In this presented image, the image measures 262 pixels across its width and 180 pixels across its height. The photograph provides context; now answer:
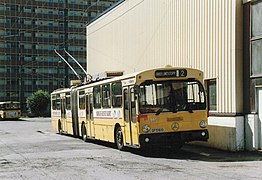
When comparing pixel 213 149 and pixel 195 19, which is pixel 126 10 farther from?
pixel 213 149

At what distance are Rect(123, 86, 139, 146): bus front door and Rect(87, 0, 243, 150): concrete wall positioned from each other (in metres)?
3.24

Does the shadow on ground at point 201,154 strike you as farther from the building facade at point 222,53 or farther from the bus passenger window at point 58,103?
the bus passenger window at point 58,103

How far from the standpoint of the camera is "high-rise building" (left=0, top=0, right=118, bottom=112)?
86.8 m

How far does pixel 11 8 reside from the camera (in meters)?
87.7

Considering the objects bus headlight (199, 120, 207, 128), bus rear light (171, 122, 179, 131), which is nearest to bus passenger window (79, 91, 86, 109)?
bus rear light (171, 122, 179, 131)

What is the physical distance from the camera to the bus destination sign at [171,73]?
15.4 m

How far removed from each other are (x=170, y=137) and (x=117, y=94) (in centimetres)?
322

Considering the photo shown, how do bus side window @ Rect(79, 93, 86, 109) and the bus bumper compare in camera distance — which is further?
bus side window @ Rect(79, 93, 86, 109)

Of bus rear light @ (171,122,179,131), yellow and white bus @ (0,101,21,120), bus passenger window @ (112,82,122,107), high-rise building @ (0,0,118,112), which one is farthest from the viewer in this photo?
high-rise building @ (0,0,118,112)

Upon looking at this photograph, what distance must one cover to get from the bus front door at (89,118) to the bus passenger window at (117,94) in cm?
364

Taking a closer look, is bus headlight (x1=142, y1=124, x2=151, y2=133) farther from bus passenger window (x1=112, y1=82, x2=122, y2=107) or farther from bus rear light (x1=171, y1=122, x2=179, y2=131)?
bus passenger window (x1=112, y1=82, x2=122, y2=107)

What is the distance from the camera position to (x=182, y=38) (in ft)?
67.9

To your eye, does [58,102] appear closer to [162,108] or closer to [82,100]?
[82,100]

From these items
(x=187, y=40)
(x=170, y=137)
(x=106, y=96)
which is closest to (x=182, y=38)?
(x=187, y=40)
